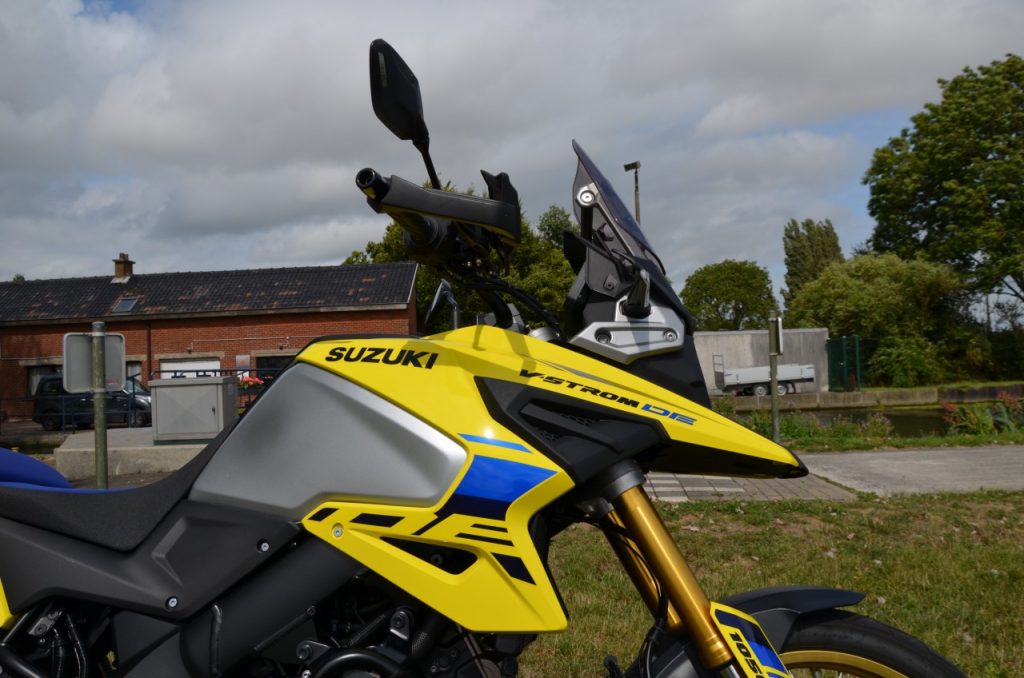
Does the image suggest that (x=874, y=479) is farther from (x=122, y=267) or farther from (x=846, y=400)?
(x=122, y=267)

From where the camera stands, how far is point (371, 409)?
165cm

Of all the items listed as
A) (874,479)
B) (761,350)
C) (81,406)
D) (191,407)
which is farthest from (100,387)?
(761,350)

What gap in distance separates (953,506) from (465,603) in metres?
5.91

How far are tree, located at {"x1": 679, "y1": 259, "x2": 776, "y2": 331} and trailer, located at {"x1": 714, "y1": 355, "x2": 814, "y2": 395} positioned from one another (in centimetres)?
2648

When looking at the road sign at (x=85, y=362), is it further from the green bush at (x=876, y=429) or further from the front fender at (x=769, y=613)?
the green bush at (x=876, y=429)

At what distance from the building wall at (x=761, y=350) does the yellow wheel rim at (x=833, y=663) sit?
89.6ft

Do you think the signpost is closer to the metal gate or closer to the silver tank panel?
the silver tank panel

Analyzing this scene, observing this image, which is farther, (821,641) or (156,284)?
(156,284)

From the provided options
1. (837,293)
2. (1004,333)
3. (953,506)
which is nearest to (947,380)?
(1004,333)

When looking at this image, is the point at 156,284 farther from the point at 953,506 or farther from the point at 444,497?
the point at 444,497

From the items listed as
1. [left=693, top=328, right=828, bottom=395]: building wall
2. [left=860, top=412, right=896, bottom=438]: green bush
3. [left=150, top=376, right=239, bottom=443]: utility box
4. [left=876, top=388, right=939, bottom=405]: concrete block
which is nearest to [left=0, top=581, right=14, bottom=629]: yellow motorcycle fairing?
[left=150, top=376, right=239, bottom=443]: utility box

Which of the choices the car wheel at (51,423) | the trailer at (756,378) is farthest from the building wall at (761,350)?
the car wheel at (51,423)

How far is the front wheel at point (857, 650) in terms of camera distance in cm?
163

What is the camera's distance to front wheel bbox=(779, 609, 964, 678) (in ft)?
5.34
